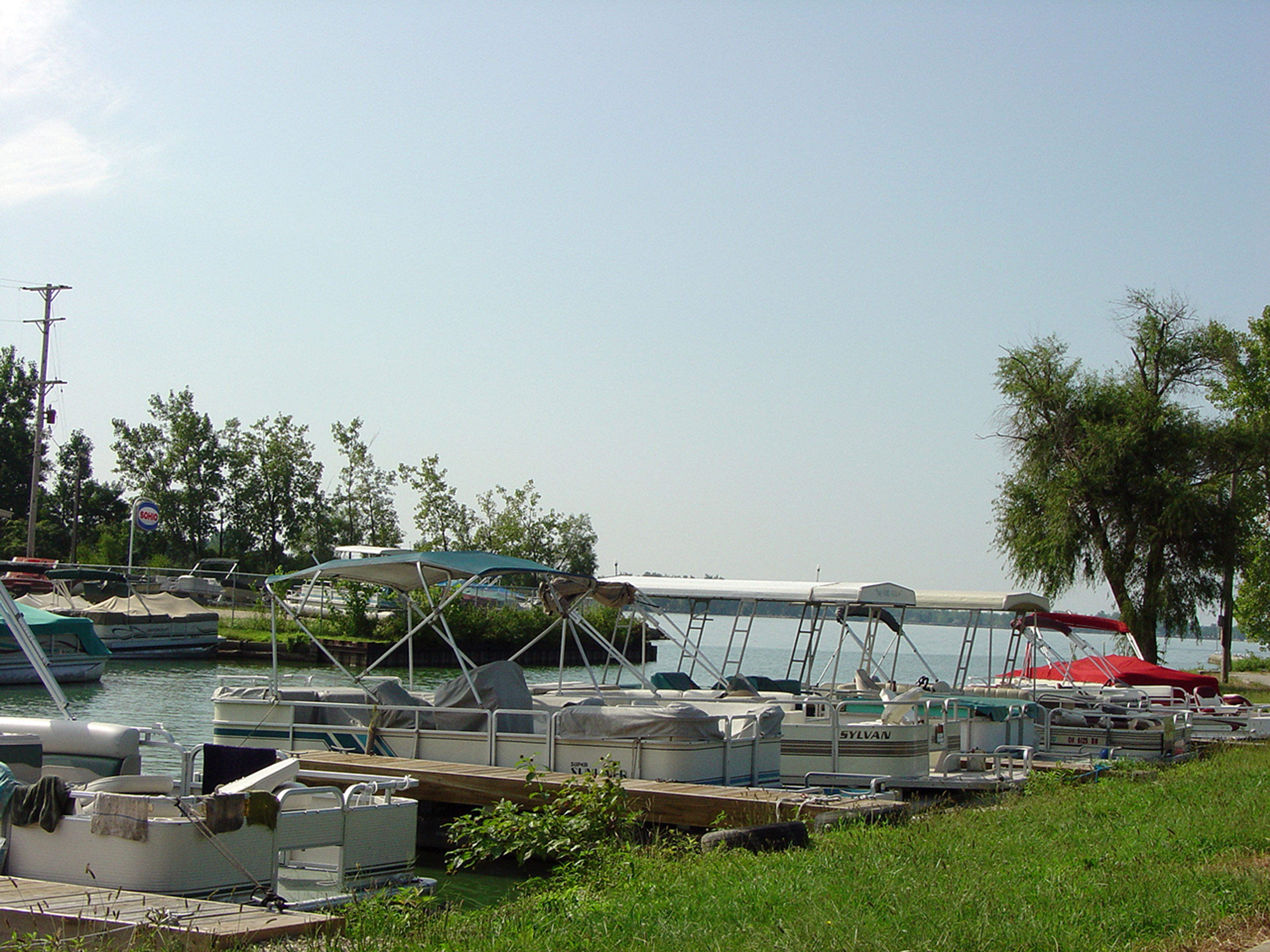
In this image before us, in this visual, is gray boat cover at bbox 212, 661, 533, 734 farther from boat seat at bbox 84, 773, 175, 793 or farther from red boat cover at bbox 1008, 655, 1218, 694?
red boat cover at bbox 1008, 655, 1218, 694

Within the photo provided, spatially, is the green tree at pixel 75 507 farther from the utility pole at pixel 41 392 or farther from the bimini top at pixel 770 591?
the bimini top at pixel 770 591

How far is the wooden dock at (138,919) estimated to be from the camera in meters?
7.30

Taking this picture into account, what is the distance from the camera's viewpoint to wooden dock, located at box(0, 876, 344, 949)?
7.30 metres

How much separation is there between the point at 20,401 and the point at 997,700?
318 feet

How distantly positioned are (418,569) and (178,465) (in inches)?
2789

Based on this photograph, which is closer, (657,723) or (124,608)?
(657,723)

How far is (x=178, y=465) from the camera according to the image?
82.5 meters

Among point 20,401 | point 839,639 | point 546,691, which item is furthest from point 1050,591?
point 20,401

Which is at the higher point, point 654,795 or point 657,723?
point 657,723

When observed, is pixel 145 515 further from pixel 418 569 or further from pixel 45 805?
pixel 45 805

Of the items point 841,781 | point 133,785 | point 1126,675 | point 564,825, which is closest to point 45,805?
point 133,785

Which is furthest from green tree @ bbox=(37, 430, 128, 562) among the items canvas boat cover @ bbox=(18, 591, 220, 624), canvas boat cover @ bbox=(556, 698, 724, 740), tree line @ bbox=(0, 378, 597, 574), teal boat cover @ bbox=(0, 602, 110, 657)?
canvas boat cover @ bbox=(556, 698, 724, 740)

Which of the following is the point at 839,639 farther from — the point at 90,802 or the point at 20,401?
the point at 20,401

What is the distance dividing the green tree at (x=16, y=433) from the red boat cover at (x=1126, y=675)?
284 feet
